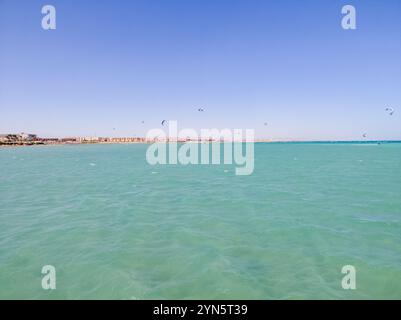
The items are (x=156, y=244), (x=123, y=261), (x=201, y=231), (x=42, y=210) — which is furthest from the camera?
(x=42, y=210)

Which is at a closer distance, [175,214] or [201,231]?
[201,231]

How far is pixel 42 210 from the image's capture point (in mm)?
18875

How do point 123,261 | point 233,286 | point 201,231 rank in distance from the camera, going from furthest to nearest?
point 201,231 → point 123,261 → point 233,286

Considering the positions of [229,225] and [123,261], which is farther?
[229,225]

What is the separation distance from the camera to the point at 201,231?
47.5 ft

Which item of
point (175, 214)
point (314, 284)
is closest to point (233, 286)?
point (314, 284)

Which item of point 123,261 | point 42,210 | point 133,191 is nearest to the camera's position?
point 123,261

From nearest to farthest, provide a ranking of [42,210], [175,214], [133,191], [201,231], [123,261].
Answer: [123,261] → [201,231] → [175,214] → [42,210] → [133,191]

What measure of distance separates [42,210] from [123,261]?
11.1m

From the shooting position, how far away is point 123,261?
1094cm
